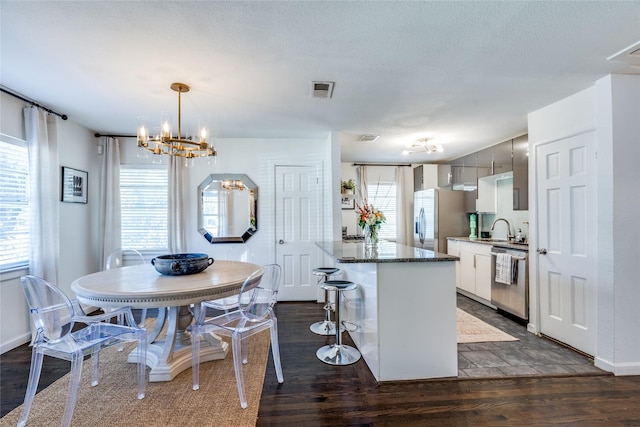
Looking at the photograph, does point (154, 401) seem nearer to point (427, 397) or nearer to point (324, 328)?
point (324, 328)

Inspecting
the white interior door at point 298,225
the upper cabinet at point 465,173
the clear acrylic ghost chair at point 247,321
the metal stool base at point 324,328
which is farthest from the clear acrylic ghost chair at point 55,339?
the upper cabinet at point 465,173

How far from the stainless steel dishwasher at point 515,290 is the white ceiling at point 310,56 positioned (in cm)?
159

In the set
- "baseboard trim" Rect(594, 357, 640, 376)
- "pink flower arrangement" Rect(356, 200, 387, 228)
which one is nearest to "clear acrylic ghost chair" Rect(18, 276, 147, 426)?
"pink flower arrangement" Rect(356, 200, 387, 228)

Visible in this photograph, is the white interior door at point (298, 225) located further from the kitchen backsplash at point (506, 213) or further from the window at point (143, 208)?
the kitchen backsplash at point (506, 213)

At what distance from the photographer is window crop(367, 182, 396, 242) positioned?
6230 mm

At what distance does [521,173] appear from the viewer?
3658mm

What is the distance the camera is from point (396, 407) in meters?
1.98

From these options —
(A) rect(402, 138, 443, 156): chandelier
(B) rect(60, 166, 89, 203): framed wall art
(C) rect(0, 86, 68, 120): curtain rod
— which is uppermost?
(C) rect(0, 86, 68, 120): curtain rod

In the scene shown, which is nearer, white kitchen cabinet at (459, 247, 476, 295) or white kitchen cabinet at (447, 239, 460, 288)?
white kitchen cabinet at (459, 247, 476, 295)

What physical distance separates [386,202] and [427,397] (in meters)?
4.49

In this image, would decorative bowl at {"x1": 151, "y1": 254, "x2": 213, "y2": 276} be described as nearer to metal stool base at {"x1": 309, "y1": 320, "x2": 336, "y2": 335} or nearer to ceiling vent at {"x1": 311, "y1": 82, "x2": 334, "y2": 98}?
metal stool base at {"x1": 309, "y1": 320, "x2": 336, "y2": 335}

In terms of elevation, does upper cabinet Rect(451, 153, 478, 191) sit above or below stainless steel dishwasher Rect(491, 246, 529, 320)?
above

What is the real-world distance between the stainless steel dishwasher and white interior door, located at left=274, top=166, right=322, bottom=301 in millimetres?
2376

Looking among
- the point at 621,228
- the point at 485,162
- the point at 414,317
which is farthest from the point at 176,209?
the point at 621,228
